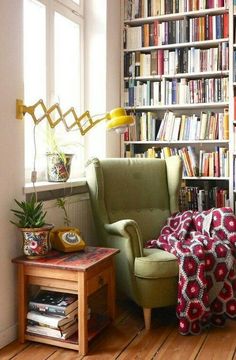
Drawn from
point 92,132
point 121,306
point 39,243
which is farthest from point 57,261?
point 92,132

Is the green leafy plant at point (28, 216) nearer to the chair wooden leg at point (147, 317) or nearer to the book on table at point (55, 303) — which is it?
the book on table at point (55, 303)

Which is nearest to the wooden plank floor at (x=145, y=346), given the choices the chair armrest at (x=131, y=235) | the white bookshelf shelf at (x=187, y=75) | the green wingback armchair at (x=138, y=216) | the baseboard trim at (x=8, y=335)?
the baseboard trim at (x=8, y=335)

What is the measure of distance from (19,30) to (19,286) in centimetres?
146

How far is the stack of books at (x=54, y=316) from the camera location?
249cm

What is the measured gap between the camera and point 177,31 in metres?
3.77

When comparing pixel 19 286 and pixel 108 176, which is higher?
pixel 108 176

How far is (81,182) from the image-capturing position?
3.30 m

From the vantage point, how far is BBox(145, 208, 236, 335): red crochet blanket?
2662mm

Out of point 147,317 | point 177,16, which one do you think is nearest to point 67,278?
point 147,317

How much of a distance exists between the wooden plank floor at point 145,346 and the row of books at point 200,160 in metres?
1.27

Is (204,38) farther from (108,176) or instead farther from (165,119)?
(108,176)

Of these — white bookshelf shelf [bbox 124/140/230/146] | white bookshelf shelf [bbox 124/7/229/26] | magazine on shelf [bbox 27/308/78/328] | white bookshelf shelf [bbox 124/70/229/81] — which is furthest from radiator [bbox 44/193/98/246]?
white bookshelf shelf [bbox 124/7/229/26]

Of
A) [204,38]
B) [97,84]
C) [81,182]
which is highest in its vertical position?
[204,38]

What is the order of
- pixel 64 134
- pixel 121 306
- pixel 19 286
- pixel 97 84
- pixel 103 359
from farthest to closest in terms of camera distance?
pixel 97 84 < pixel 64 134 < pixel 121 306 < pixel 19 286 < pixel 103 359
